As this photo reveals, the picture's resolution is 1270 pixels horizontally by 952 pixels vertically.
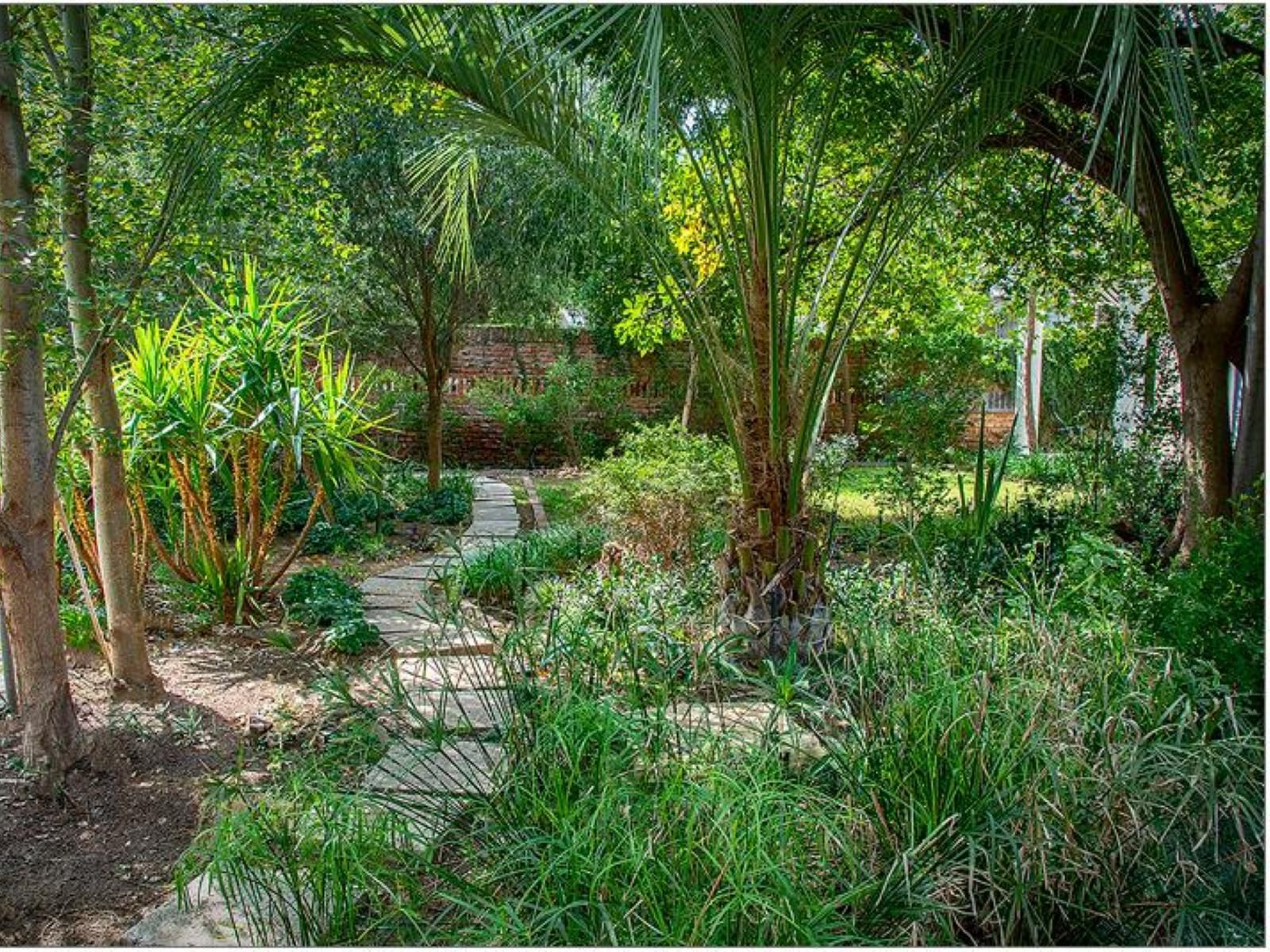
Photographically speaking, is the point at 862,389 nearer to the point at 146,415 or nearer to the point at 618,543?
the point at 618,543

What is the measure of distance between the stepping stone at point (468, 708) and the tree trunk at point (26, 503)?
83cm

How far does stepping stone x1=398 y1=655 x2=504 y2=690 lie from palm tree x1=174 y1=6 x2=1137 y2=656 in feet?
3.09

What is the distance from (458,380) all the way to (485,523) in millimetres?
4138

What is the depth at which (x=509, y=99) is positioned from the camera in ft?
9.13

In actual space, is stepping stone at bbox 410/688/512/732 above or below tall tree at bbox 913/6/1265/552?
below

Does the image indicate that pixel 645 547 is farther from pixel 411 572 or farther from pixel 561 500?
pixel 561 500

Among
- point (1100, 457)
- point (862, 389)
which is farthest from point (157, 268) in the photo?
point (862, 389)

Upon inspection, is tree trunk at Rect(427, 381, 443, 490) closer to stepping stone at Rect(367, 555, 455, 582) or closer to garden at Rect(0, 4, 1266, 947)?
garden at Rect(0, 4, 1266, 947)

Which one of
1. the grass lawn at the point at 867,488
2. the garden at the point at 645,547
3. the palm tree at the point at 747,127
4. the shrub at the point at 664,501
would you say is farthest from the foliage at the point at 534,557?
the grass lawn at the point at 867,488

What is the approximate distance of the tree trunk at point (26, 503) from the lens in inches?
83.0

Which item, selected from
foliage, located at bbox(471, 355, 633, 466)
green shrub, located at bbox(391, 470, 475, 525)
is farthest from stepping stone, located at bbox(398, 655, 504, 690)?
foliage, located at bbox(471, 355, 633, 466)

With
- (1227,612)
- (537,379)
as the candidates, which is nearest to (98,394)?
(1227,612)

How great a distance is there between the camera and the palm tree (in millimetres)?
2432

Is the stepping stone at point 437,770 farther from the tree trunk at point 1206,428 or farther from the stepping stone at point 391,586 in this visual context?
the tree trunk at point 1206,428
